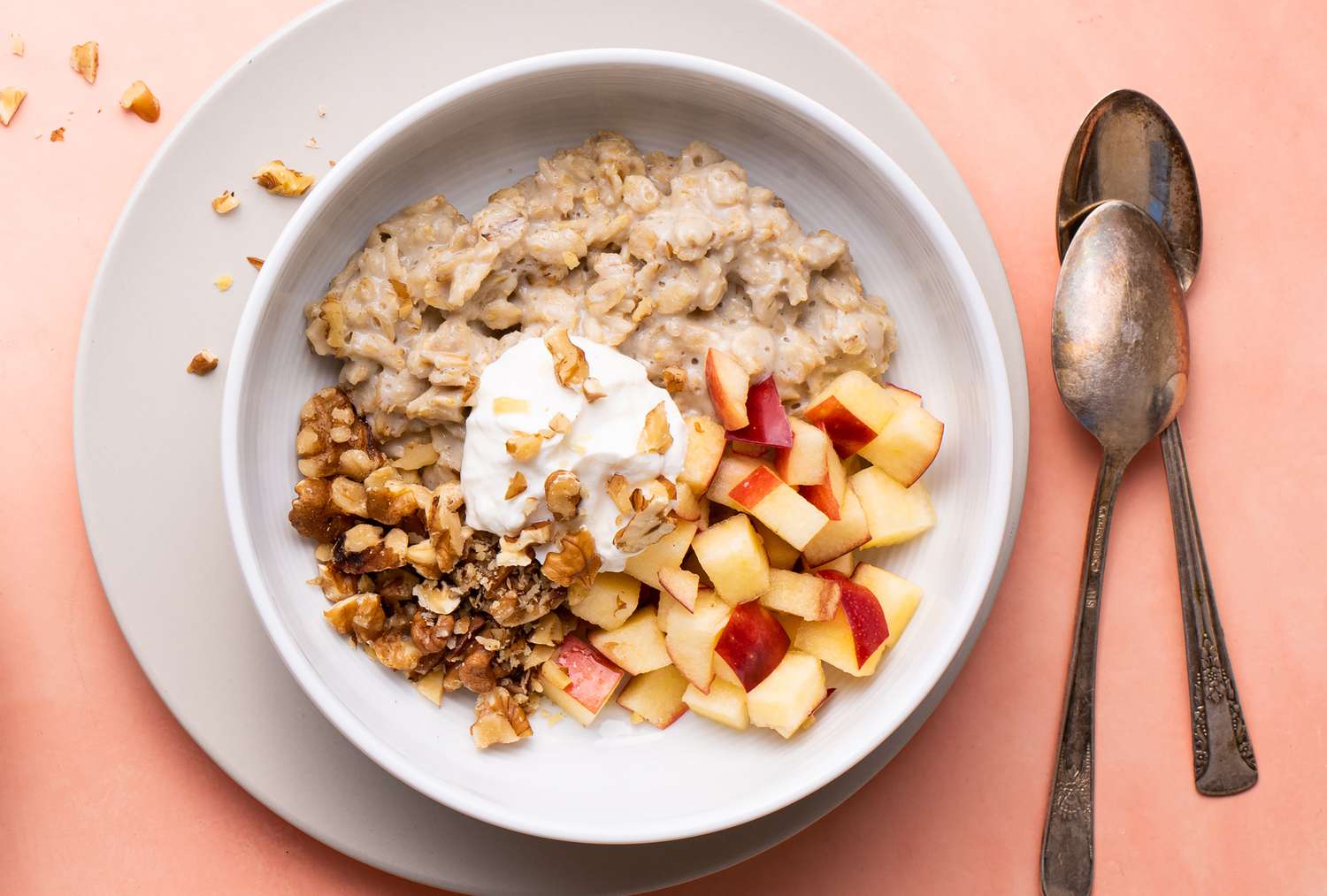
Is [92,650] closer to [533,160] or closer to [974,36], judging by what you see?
[533,160]

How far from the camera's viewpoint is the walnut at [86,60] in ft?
6.00

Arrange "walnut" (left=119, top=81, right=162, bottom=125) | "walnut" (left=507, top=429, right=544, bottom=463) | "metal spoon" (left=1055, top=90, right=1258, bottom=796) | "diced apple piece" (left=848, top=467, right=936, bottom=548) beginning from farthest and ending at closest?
"metal spoon" (left=1055, top=90, right=1258, bottom=796), "walnut" (left=119, top=81, right=162, bottom=125), "diced apple piece" (left=848, top=467, right=936, bottom=548), "walnut" (left=507, top=429, right=544, bottom=463)

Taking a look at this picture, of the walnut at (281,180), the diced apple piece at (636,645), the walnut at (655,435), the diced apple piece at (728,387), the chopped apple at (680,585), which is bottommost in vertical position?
the diced apple piece at (636,645)

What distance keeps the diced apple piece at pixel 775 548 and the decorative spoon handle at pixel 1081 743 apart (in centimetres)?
63

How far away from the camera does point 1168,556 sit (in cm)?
202

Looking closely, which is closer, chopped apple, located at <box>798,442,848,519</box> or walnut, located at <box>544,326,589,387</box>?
walnut, located at <box>544,326,589,387</box>

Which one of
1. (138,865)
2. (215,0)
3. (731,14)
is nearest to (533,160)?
(731,14)

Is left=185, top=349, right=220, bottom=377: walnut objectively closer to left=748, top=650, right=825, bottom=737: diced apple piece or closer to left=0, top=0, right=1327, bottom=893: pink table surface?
left=0, top=0, right=1327, bottom=893: pink table surface

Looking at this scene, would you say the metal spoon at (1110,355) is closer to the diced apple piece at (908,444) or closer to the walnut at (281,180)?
the diced apple piece at (908,444)

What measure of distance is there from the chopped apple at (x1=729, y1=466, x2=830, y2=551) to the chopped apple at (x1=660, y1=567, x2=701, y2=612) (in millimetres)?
135

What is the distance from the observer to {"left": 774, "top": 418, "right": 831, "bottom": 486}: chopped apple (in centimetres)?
159

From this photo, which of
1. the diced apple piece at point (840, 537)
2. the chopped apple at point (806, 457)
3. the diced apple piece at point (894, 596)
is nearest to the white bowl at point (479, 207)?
the diced apple piece at point (894, 596)

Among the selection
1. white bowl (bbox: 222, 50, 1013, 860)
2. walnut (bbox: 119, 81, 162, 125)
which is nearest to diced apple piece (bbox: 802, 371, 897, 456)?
white bowl (bbox: 222, 50, 1013, 860)

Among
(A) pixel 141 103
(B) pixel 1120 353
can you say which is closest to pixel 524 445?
(A) pixel 141 103
